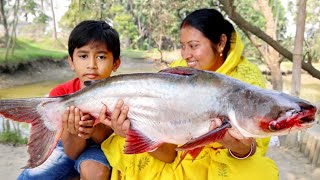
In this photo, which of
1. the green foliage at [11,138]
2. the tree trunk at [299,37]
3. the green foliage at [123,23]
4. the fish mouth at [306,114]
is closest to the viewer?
the fish mouth at [306,114]

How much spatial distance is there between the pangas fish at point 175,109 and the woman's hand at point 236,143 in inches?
1.2

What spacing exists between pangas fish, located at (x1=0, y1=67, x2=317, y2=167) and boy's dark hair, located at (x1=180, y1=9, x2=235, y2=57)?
0.75 meters

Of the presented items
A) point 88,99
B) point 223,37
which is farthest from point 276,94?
point 223,37

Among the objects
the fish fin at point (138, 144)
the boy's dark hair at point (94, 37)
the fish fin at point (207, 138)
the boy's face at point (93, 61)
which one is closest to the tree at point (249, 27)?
the boy's dark hair at point (94, 37)

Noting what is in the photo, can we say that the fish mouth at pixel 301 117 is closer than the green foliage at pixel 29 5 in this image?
Yes

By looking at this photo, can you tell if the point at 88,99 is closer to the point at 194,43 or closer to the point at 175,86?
the point at 175,86

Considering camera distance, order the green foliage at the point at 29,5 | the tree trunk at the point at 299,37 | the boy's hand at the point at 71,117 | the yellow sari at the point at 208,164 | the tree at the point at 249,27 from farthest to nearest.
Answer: the green foliage at the point at 29,5 < the tree trunk at the point at 299,37 < the tree at the point at 249,27 < the yellow sari at the point at 208,164 < the boy's hand at the point at 71,117

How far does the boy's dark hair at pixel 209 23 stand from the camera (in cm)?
259

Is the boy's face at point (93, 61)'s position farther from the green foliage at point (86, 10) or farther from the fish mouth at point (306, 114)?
the green foliage at point (86, 10)

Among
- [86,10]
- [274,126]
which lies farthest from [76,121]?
[86,10]

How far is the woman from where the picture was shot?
2.16 meters

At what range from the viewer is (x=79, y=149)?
2545 millimetres

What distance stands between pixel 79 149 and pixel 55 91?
460 millimetres

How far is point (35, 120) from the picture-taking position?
209 cm
